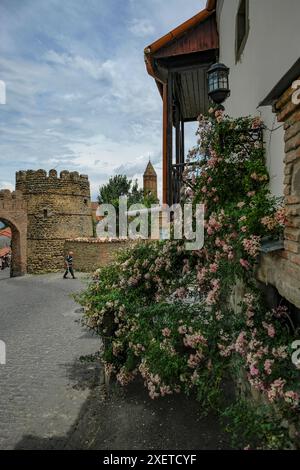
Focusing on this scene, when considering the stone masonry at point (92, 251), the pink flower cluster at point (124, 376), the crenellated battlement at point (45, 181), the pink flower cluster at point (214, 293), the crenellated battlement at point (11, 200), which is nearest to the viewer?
the pink flower cluster at point (214, 293)

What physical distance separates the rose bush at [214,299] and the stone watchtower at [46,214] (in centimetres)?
1830

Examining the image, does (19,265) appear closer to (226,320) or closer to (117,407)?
(117,407)

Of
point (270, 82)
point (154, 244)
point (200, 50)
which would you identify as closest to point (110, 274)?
point (154, 244)

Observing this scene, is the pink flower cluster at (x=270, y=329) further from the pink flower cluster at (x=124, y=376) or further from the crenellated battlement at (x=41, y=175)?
the crenellated battlement at (x=41, y=175)

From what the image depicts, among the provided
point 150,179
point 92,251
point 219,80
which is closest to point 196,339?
point 219,80

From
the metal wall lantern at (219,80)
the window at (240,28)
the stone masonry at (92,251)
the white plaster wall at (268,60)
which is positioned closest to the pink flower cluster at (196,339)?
the white plaster wall at (268,60)

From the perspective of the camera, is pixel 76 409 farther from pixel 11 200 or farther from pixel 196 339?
pixel 11 200

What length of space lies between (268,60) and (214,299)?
294 centimetres

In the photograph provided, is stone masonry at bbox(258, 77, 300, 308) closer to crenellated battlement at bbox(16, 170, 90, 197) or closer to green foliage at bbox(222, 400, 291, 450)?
green foliage at bbox(222, 400, 291, 450)

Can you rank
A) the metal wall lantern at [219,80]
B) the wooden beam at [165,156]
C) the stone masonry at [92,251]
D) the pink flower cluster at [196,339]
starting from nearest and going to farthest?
the pink flower cluster at [196,339] < the metal wall lantern at [219,80] < the wooden beam at [165,156] < the stone masonry at [92,251]

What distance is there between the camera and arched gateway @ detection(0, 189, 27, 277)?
2247 cm

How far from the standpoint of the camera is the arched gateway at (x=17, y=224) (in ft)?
73.7

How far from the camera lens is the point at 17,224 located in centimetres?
2297
